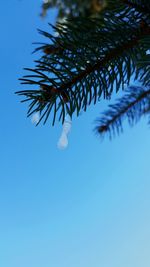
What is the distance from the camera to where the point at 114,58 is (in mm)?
747

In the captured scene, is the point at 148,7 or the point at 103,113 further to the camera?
the point at 103,113

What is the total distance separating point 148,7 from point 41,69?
285 millimetres

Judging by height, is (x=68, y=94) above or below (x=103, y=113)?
below

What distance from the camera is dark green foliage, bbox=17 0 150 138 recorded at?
0.72 metres

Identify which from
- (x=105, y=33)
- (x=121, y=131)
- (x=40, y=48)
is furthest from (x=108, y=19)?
A: (x=121, y=131)

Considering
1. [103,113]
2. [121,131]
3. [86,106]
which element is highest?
[103,113]

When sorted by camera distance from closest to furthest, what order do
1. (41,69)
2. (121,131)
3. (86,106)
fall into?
(41,69), (86,106), (121,131)

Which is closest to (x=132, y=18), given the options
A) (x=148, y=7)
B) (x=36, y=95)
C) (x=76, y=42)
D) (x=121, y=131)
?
(x=148, y=7)

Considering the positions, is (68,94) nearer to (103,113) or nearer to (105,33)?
(105,33)

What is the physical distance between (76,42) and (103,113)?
2.41 ft

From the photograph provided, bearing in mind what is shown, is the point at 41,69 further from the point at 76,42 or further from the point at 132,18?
the point at 132,18

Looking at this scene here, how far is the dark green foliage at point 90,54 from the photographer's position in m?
0.72

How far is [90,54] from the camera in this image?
2.39 ft

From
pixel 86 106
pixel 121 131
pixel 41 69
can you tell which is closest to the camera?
pixel 41 69
